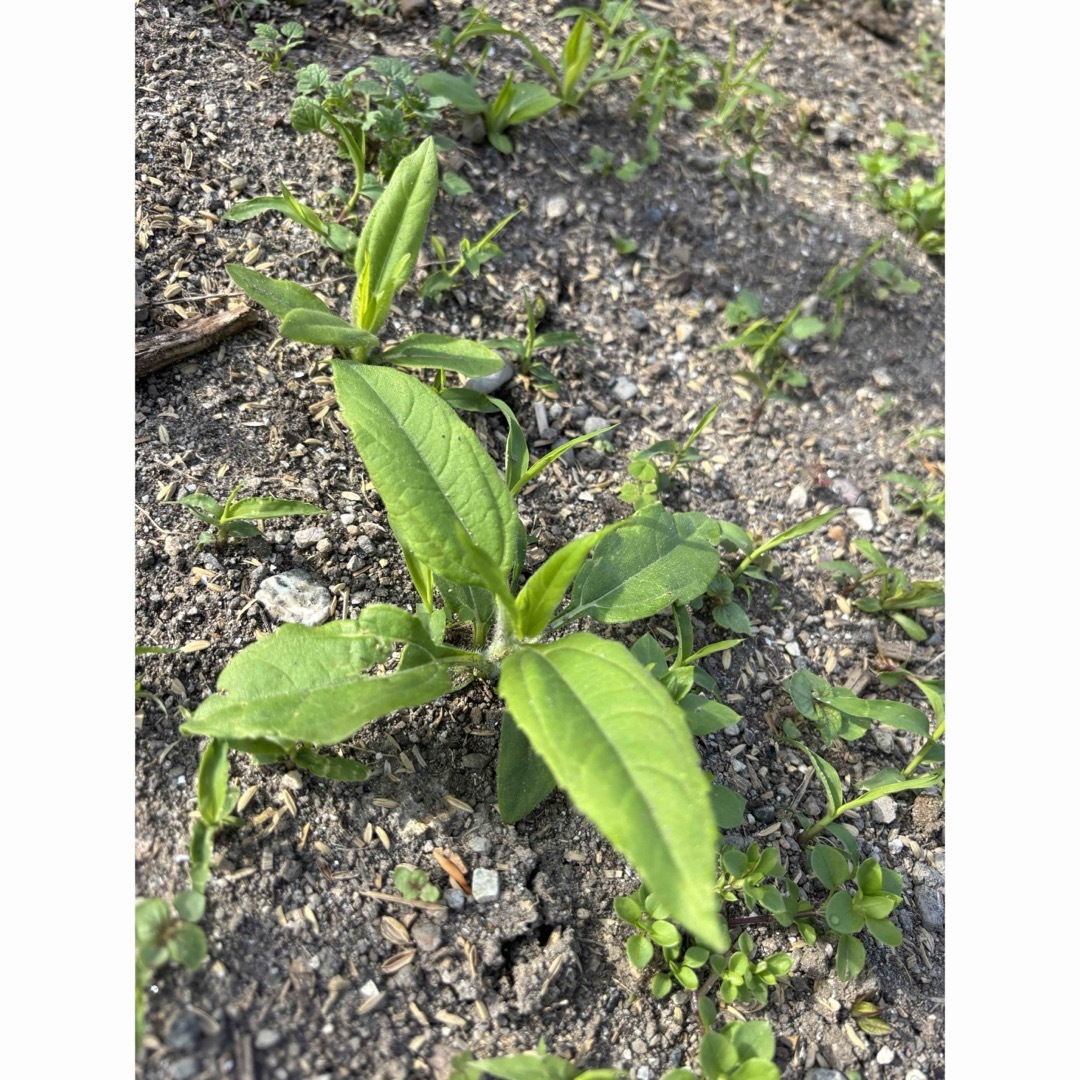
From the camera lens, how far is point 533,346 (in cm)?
271

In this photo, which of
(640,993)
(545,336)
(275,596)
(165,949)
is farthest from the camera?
(545,336)

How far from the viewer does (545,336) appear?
272 centimetres

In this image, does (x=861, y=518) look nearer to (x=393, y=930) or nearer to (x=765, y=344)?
(x=765, y=344)

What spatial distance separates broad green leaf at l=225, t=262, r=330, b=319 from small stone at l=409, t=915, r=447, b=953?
137 centimetres

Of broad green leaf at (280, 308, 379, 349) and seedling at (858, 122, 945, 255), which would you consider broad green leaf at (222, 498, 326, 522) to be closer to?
broad green leaf at (280, 308, 379, 349)

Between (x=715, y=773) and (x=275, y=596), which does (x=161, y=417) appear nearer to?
(x=275, y=596)

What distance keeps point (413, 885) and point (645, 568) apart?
2.84 feet

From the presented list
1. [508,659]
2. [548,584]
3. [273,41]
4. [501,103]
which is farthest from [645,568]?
[273,41]

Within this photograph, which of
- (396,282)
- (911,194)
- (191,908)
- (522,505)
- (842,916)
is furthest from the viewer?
(911,194)

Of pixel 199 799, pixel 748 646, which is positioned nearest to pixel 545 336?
pixel 748 646

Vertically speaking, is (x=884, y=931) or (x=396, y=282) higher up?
(x=396, y=282)

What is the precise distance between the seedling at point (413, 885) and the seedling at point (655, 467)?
111cm

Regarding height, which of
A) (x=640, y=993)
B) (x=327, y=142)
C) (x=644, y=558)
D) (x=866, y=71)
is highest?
(x=866, y=71)

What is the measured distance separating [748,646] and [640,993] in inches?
37.9
